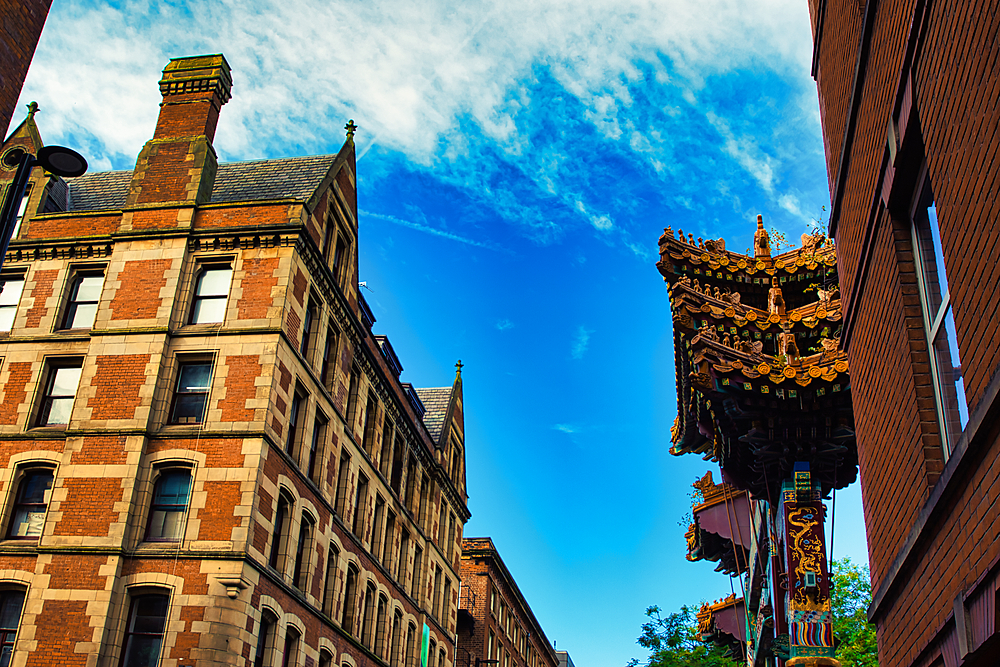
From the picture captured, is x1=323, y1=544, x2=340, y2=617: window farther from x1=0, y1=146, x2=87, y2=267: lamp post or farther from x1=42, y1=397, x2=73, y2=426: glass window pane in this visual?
x1=0, y1=146, x2=87, y2=267: lamp post

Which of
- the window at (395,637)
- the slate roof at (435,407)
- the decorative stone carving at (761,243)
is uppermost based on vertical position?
the slate roof at (435,407)

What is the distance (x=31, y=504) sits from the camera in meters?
27.1

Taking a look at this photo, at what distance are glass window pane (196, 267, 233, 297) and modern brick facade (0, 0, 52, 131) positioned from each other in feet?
51.3

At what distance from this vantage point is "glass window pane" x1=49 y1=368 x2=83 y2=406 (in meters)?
29.1

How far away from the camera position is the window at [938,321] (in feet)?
26.7

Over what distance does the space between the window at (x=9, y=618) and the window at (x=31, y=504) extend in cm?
169

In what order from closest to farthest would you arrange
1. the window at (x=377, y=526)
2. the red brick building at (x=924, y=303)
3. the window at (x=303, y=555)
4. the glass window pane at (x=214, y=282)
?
1. the red brick building at (x=924, y=303)
2. the window at (x=303, y=555)
3. the glass window pane at (x=214, y=282)
4. the window at (x=377, y=526)

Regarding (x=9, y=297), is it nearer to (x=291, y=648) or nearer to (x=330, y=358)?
(x=330, y=358)

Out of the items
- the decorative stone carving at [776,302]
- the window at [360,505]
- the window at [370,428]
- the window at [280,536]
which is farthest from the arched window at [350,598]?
the decorative stone carving at [776,302]

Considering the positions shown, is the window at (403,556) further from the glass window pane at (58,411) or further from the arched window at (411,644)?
the glass window pane at (58,411)

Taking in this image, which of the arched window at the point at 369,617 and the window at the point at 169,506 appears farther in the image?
the arched window at the point at 369,617

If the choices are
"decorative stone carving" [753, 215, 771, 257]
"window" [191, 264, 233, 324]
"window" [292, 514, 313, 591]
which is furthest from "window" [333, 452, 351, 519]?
"decorative stone carving" [753, 215, 771, 257]

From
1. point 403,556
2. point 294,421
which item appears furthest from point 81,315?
point 403,556

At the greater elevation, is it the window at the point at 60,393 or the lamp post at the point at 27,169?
the window at the point at 60,393
